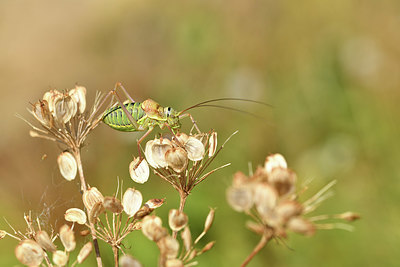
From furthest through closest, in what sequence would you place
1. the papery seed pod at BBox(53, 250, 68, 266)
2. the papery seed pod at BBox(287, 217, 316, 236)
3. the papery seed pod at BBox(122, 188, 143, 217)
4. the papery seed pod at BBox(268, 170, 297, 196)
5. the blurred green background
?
the blurred green background → the papery seed pod at BBox(122, 188, 143, 217) → the papery seed pod at BBox(53, 250, 68, 266) → the papery seed pod at BBox(268, 170, 297, 196) → the papery seed pod at BBox(287, 217, 316, 236)

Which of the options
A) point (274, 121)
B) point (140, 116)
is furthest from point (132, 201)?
point (274, 121)

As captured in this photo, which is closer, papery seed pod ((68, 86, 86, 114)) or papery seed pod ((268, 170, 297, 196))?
papery seed pod ((268, 170, 297, 196))

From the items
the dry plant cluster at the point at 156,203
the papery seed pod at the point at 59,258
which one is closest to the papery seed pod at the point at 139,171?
the dry plant cluster at the point at 156,203

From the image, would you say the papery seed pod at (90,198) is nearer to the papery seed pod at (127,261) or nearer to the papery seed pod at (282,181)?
the papery seed pod at (127,261)

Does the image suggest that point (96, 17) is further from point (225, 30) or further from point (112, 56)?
point (225, 30)

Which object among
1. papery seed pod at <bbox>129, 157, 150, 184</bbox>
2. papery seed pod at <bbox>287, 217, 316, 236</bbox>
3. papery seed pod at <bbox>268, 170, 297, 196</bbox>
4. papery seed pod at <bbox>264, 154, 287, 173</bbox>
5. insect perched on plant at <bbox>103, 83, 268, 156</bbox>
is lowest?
papery seed pod at <bbox>129, 157, 150, 184</bbox>

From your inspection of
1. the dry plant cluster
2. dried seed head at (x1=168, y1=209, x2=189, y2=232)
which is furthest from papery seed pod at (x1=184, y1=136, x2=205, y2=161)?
dried seed head at (x1=168, y1=209, x2=189, y2=232)

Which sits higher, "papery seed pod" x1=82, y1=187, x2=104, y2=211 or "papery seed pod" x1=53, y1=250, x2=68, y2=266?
"papery seed pod" x1=82, y1=187, x2=104, y2=211

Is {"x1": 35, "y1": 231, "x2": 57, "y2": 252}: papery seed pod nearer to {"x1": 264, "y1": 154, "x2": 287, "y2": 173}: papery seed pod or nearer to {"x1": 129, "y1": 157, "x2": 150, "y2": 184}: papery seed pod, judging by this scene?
{"x1": 129, "y1": 157, "x2": 150, "y2": 184}: papery seed pod
